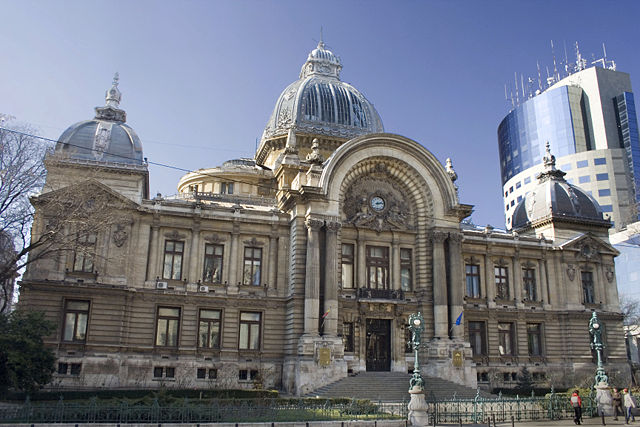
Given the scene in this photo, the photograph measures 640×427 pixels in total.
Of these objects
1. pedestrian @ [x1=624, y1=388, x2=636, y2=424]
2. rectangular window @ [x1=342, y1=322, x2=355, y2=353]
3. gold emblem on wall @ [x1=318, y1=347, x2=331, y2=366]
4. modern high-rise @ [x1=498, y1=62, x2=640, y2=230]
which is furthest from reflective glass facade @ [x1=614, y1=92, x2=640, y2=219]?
gold emblem on wall @ [x1=318, y1=347, x2=331, y2=366]

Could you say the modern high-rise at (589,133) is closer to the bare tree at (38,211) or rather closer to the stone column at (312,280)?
the stone column at (312,280)

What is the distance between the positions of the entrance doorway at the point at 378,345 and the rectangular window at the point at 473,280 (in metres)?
8.19

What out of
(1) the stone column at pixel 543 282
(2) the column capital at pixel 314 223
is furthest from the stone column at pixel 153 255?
(1) the stone column at pixel 543 282

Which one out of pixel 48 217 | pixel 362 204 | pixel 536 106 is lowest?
pixel 48 217

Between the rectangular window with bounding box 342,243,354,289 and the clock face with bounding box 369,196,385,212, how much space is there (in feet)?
10.9

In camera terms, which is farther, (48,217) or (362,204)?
(362,204)

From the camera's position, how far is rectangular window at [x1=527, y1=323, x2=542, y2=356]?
1715 inches

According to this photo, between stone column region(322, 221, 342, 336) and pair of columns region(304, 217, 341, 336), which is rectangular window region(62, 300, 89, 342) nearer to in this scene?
pair of columns region(304, 217, 341, 336)

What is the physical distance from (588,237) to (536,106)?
8078 cm

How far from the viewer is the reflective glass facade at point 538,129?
11306cm

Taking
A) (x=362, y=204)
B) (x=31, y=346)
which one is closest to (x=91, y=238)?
(x=31, y=346)

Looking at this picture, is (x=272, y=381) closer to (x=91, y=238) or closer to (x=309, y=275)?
(x=309, y=275)

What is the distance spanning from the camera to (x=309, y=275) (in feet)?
117

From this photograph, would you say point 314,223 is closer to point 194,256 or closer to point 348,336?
point 348,336
